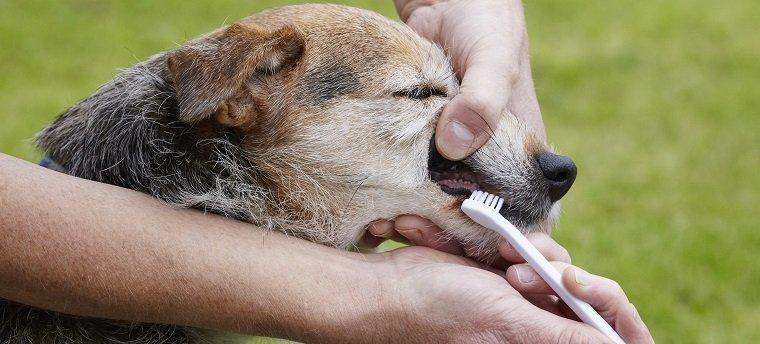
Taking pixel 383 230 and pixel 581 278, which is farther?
pixel 383 230

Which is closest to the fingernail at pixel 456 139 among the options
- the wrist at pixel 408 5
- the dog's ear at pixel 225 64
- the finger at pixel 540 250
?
the finger at pixel 540 250

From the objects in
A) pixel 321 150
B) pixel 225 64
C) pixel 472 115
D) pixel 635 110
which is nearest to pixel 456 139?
pixel 472 115

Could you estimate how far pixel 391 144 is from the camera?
3.44 meters

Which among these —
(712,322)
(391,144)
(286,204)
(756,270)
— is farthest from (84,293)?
(756,270)

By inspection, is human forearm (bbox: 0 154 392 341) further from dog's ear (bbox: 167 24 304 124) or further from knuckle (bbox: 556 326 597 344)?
knuckle (bbox: 556 326 597 344)

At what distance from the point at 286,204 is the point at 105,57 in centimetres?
710

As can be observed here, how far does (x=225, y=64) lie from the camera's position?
3.23 m

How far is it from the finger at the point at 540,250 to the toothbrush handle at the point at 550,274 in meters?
0.09

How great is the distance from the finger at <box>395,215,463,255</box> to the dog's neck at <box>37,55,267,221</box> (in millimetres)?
525

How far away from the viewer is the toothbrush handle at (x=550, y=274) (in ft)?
10.2

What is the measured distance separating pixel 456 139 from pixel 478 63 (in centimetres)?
46

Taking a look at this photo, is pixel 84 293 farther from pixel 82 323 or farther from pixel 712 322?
pixel 712 322

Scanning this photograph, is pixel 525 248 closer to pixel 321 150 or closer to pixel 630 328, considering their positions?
pixel 630 328

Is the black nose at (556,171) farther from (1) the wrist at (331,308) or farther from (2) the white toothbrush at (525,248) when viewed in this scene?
(1) the wrist at (331,308)
